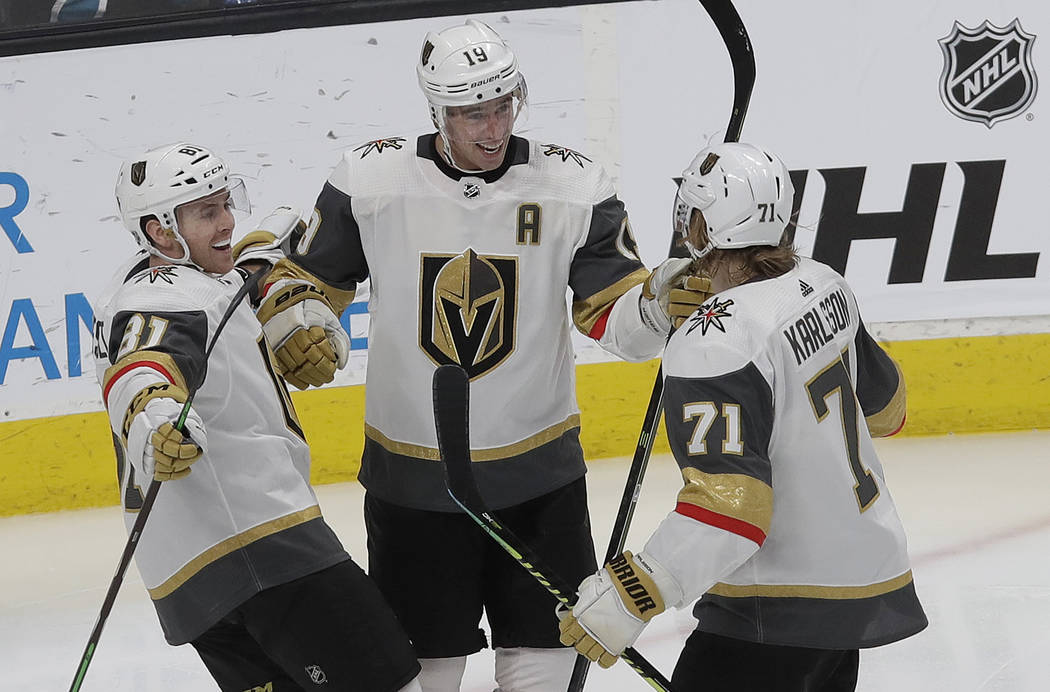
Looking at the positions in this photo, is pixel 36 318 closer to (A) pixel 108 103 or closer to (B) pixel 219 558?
(A) pixel 108 103

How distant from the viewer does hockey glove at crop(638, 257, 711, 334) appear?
1.97 metres

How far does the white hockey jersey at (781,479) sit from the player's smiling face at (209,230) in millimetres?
719

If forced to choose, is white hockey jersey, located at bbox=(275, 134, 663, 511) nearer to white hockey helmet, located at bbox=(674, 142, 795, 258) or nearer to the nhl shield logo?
white hockey helmet, located at bbox=(674, 142, 795, 258)

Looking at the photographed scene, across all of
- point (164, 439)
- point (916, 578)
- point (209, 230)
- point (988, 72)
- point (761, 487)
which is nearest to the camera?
point (761, 487)

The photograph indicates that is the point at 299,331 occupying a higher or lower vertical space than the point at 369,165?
lower

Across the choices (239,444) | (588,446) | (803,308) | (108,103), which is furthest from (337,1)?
(803,308)

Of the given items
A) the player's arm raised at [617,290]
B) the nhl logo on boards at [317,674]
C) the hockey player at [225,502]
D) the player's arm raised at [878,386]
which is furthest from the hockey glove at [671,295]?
the nhl logo on boards at [317,674]

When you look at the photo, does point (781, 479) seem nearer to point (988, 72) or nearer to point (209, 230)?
point (209, 230)

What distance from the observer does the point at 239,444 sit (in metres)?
1.99

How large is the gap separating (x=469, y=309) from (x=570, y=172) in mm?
283

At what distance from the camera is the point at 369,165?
90.0 inches

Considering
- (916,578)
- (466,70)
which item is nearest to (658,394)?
(466,70)

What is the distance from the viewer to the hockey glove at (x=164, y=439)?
70.4 inches

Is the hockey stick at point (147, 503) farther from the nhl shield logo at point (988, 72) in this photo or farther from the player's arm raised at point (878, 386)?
the nhl shield logo at point (988, 72)
